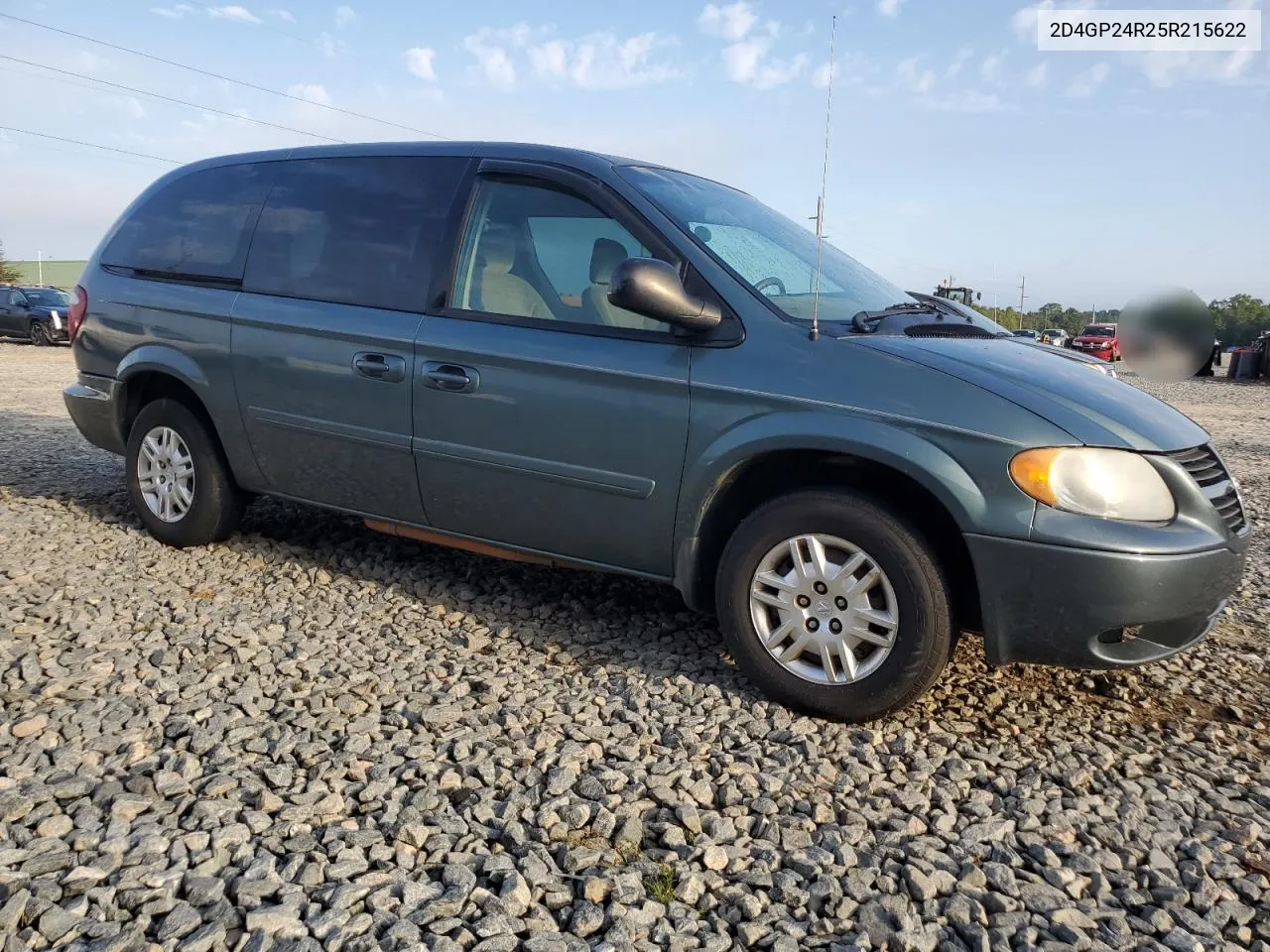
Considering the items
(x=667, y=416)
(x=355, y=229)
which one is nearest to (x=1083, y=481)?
(x=667, y=416)

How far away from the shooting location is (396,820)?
8.48 ft

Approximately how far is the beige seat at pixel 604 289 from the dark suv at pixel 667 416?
0.4 inches

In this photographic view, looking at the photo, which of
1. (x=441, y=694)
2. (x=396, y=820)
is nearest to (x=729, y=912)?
(x=396, y=820)

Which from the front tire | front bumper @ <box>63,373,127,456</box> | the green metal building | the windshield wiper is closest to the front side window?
the windshield wiper

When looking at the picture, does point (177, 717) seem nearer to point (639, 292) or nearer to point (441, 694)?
point (441, 694)

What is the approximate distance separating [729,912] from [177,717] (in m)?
1.89

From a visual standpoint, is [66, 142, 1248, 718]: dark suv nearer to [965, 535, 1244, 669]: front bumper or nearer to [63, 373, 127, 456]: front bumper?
[965, 535, 1244, 669]: front bumper

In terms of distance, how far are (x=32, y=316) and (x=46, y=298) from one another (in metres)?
0.70

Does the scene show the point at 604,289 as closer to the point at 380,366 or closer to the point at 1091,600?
the point at 380,366

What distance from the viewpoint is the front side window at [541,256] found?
12.2ft

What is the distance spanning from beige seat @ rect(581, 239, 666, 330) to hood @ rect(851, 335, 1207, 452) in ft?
2.78

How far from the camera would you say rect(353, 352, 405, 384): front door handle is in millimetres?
4004

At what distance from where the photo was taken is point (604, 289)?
3.70 metres

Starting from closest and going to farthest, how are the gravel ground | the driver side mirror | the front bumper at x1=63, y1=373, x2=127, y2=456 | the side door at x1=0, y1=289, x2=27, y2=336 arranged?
the gravel ground < the driver side mirror < the front bumper at x1=63, y1=373, x2=127, y2=456 < the side door at x1=0, y1=289, x2=27, y2=336
